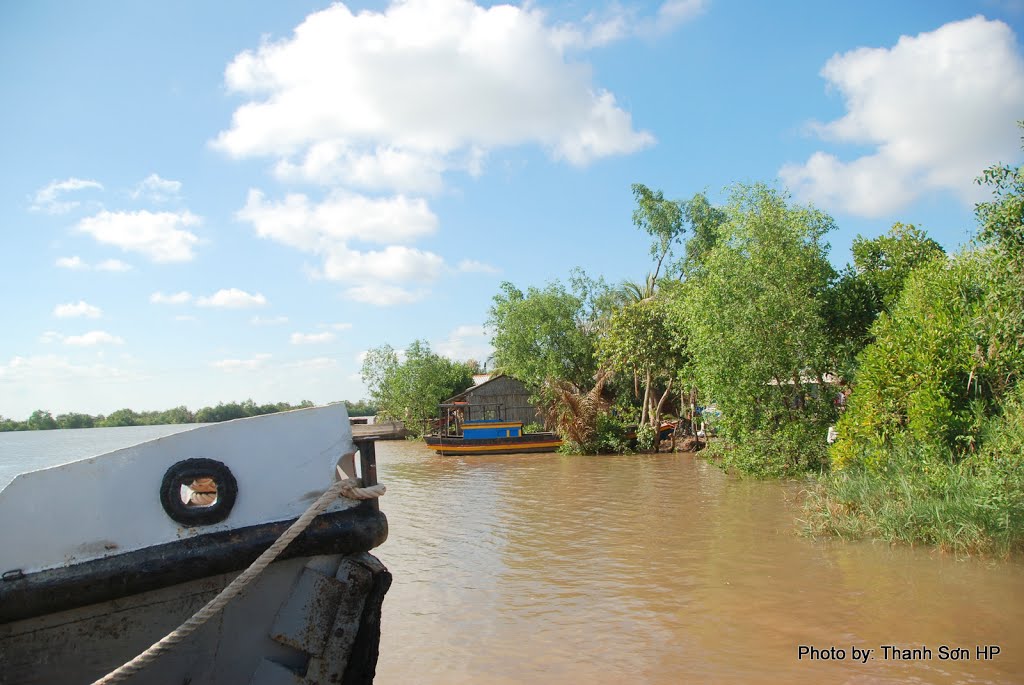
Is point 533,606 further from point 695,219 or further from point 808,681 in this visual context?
point 695,219

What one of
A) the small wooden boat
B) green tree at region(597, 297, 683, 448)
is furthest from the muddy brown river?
the small wooden boat

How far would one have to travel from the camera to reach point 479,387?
3044 cm

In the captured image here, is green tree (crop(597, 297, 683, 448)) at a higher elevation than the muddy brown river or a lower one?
higher

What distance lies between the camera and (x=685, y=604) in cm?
712

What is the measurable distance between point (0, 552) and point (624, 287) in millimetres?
30726

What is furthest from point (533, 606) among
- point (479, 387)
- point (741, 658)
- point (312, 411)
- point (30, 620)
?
point (479, 387)

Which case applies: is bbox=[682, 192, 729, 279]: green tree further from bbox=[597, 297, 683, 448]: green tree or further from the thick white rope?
the thick white rope

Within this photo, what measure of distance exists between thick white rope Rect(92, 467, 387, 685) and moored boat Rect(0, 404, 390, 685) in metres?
0.03

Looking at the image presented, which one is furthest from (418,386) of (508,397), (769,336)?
(769,336)

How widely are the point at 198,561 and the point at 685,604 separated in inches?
199

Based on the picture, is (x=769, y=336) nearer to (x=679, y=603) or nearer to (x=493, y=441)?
(x=679, y=603)

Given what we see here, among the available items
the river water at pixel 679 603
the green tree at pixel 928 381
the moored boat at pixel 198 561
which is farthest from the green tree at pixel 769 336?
the moored boat at pixel 198 561

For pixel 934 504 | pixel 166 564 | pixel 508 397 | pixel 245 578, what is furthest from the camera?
pixel 508 397

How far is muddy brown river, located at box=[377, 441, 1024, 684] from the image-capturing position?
564 centimetres
